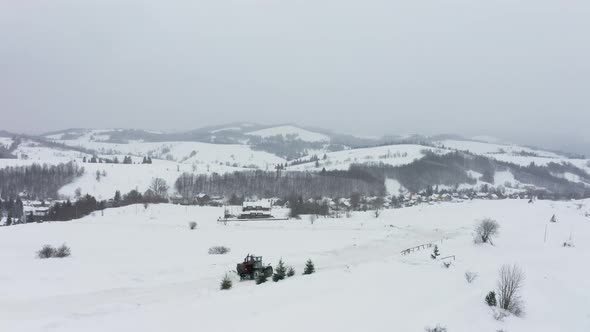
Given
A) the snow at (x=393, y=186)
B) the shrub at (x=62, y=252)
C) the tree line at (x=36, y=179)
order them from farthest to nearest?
1. the snow at (x=393, y=186)
2. the tree line at (x=36, y=179)
3. the shrub at (x=62, y=252)

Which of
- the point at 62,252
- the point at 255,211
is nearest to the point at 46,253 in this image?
the point at 62,252

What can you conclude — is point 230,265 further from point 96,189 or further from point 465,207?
point 96,189

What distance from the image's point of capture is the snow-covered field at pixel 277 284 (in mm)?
16891

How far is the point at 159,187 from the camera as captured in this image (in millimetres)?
126438

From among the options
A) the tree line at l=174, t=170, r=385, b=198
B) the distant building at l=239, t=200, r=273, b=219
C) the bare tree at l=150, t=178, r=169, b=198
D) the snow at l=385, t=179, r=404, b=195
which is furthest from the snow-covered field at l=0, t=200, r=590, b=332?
the snow at l=385, t=179, r=404, b=195

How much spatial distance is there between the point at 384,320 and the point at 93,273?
21197 millimetres

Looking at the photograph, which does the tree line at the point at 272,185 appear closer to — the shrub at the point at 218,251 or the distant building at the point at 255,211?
the distant building at the point at 255,211

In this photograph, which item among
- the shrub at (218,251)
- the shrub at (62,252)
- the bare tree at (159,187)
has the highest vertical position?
the bare tree at (159,187)

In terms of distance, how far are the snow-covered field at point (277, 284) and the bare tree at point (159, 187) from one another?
7333 cm

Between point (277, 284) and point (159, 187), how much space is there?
366ft

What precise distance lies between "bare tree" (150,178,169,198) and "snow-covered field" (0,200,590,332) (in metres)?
73.3

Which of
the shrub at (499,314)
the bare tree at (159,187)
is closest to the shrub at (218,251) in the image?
the shrub at (499,314)

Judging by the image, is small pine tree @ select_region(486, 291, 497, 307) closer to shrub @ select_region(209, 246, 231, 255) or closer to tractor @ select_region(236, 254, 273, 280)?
tractor @ select_region(236, 254, 273, 280)

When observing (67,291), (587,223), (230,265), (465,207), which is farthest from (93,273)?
(465,207)
